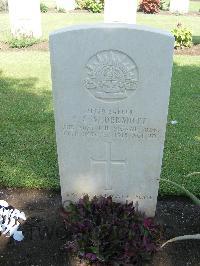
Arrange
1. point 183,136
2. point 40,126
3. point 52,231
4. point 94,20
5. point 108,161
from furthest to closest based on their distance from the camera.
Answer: point 94,20, point 40,126, point 183,136, point 52,231, point 108,161

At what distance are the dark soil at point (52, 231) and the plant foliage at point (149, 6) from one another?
46.8ft

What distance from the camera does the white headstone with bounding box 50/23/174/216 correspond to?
2639 mm

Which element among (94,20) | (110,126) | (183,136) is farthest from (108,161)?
(94,20)

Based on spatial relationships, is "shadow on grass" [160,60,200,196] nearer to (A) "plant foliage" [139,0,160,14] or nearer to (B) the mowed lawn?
(B) the mowed lawn

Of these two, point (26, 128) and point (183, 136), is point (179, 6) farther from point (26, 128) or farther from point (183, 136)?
point (26, 128)

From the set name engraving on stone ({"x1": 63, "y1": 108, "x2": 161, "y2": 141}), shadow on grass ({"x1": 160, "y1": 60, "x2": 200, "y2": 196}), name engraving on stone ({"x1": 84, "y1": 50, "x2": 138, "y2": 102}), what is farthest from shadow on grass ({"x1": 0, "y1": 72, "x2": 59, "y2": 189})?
name engraving on stone ({"x1": 84, "y1": 50, "x2": 138, "y2": 102})

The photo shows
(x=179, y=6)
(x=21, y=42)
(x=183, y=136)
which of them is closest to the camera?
(x=183, y=136)

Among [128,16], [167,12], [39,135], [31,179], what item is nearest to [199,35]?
[128,16]

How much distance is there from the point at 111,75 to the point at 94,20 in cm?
1192

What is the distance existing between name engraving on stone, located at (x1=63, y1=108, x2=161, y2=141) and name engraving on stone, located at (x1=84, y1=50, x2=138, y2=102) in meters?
0.14

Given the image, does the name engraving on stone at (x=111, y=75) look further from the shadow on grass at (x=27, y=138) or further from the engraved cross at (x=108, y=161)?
Result: the shadow on grass at (x=27, y=138)

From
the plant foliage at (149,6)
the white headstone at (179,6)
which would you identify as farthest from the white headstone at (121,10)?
the white headstone at (179,6)

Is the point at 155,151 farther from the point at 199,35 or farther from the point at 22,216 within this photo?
the point at 199,35

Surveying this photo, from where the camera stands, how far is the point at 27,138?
4.94 m
